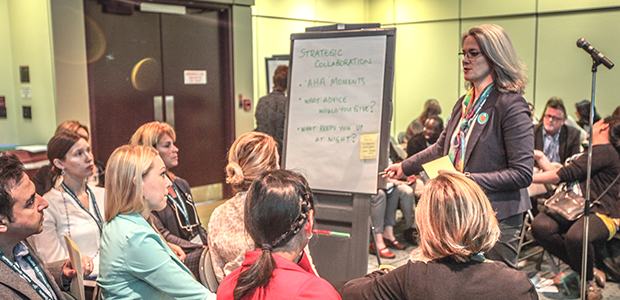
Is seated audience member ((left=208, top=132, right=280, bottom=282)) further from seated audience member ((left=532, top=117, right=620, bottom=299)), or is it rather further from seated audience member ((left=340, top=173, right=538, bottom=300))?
seated audience member ((left=532, top=117, right=620, bottom=299))

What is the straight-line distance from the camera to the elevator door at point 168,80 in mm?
4871

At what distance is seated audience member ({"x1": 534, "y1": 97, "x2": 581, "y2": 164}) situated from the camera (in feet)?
14.4

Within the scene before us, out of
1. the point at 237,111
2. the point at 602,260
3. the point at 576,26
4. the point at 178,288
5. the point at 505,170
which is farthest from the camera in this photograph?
the point at 576,26

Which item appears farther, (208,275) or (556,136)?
(556,136)

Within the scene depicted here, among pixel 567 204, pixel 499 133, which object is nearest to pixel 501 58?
pixel 499 133

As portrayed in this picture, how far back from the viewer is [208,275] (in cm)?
196

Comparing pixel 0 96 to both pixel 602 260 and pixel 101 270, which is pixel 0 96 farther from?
pixel 602 260

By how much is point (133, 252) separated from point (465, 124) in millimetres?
1368

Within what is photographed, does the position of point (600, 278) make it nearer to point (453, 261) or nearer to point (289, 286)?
point (453, 261)

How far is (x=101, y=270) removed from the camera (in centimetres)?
174

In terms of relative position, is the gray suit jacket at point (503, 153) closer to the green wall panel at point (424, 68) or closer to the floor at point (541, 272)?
the floor at point (541, 272)

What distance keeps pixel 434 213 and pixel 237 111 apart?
188 inches

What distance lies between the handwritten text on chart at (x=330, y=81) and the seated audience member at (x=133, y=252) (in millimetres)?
1274

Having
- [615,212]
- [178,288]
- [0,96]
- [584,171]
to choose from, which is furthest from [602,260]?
[0,96]
